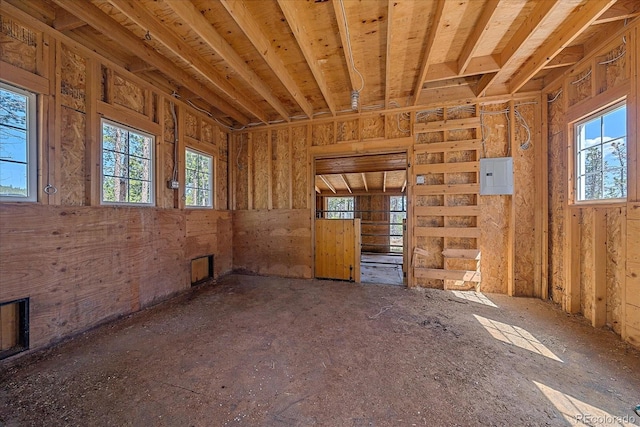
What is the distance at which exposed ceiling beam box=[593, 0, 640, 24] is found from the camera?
216cm

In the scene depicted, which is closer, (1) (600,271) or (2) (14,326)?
(2) (14,326)

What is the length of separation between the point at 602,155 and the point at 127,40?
5.52 metres

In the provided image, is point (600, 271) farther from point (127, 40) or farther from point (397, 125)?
point (127, 40)

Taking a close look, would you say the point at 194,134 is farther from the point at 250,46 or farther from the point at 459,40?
the point at 459,40

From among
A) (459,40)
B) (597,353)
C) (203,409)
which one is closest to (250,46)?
(459,40)

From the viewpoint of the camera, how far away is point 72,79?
2525 mm

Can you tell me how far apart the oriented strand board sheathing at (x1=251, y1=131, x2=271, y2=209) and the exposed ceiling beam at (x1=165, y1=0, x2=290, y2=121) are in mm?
1276

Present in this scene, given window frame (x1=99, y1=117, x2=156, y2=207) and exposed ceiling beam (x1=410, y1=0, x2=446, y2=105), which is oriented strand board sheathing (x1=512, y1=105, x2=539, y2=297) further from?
window frame (x1=99, y1=117, x2=156, y2=207)

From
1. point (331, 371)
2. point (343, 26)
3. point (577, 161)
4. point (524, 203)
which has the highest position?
point (343, 26)

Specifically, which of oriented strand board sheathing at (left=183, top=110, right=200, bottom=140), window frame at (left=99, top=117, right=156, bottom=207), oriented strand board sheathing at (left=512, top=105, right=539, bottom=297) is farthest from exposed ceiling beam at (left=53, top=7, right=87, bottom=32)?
oriented strand board sheathing at (left=512, top=105, right=539, bottom=297)

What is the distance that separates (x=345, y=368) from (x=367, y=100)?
398 cm

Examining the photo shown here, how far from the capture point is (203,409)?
5.01 ft

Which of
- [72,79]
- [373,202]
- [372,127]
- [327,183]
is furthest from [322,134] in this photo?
[373,202]

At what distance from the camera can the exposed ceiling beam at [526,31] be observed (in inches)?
84.2
